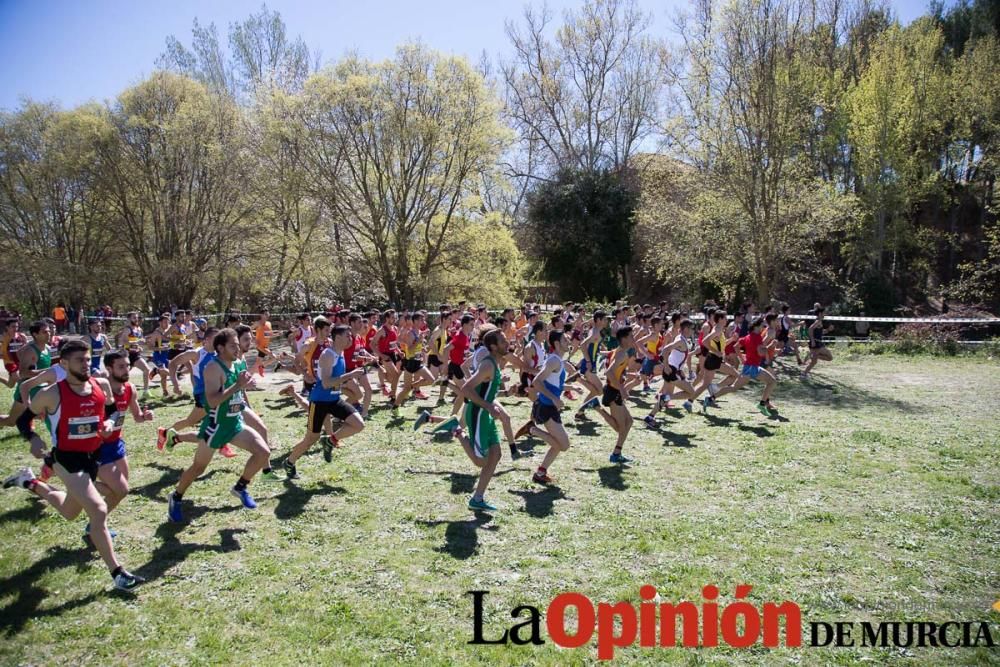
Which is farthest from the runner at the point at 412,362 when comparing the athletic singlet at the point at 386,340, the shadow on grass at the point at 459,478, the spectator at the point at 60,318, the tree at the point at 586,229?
the spectator at the point at 60,318

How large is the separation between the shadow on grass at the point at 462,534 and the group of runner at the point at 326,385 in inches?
15.8

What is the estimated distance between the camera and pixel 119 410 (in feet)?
20.1

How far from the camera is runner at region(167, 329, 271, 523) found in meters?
6.55

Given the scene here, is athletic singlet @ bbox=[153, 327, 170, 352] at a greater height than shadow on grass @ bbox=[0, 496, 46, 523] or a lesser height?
greater

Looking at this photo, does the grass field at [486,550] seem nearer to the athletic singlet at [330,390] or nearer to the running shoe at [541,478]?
the running shoe at [541,478]

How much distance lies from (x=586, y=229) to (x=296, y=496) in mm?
32062

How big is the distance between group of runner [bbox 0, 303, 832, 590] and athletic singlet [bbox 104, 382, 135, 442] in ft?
0.06

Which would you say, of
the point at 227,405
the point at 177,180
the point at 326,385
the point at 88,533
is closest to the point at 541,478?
the point at 326,385

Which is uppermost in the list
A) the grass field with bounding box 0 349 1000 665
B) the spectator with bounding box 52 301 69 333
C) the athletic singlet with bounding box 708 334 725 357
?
the spectator with bounding box 52 301 69 333

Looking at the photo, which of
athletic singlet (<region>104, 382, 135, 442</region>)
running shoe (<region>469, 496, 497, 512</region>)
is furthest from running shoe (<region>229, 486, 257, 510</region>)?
running shoe (<region>469, 496, 497, 512</region>)

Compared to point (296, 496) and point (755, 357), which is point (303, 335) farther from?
point (755, 357)

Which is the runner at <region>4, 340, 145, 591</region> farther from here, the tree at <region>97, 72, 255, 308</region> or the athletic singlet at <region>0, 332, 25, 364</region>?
the tree at <region>97, 72, 255, 308</region>

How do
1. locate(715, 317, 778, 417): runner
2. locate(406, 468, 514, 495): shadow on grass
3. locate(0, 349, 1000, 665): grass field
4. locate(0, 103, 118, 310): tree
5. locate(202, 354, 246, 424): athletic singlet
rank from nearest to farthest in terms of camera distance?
1. locate(0, 349, 1000, 665): grass field
2. locate(202, 354, 246, 424): athletic singlet
3. locate(406, 468, 514, 495): shadow on grass
4. locate(715, 317, 778, 417): runner
5. locate(0, 103, 118, 310): tree

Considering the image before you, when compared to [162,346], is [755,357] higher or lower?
lower
